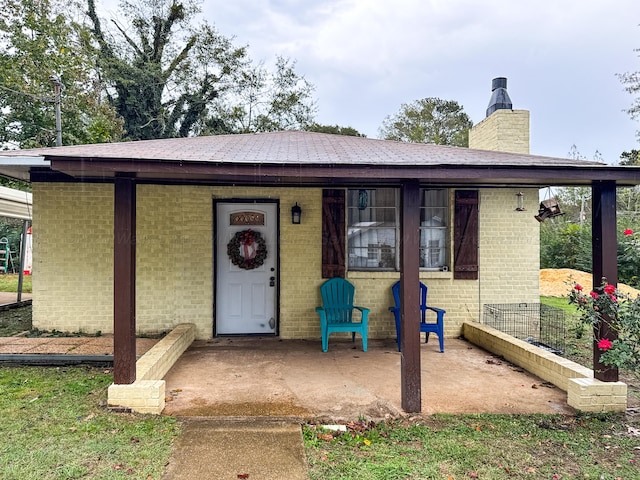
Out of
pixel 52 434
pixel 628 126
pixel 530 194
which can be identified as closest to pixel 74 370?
pixel 52 434

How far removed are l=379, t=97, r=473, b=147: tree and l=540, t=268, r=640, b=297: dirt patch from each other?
1131 cm

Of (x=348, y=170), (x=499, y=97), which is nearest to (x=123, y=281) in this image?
(x=348, y=170)

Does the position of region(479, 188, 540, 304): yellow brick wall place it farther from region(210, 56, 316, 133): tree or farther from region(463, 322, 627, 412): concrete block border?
region(210, 56, 316, 133): tree

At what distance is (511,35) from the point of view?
14.6 metres

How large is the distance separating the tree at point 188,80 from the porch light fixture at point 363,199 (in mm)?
13948

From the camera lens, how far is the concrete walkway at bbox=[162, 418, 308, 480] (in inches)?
100

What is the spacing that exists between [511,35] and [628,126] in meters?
6.01

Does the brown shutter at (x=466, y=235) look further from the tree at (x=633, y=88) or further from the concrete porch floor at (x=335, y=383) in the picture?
the tree at (x=633, y=88)

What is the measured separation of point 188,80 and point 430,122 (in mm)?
12317

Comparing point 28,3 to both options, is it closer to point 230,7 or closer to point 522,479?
point 230,7

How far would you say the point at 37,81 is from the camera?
37.2 ft

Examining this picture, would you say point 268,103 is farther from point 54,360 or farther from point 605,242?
point 605,242

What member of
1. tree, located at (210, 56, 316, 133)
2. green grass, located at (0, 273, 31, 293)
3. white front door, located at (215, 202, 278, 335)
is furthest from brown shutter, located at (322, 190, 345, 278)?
tree, located at (210, 56, 316, 133)

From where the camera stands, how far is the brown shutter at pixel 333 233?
19.4 ft
